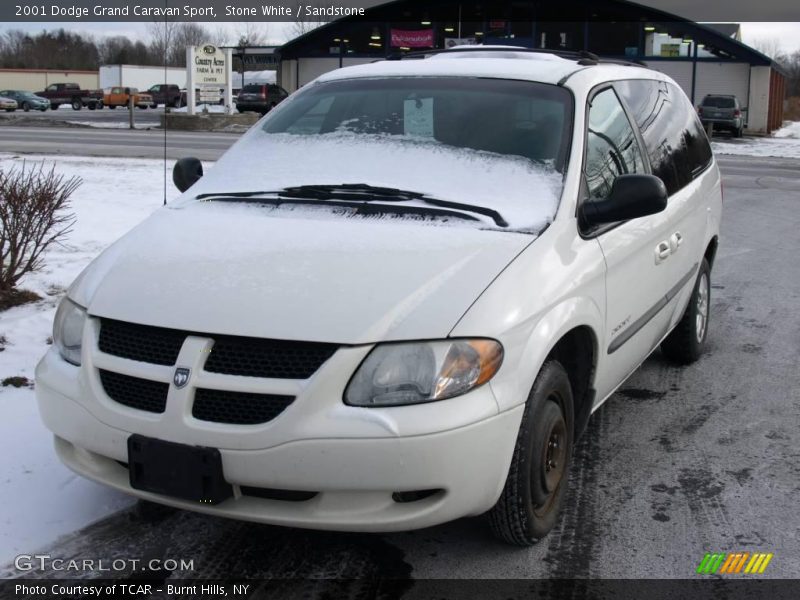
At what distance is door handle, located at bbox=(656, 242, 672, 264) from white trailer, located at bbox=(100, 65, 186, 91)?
205 feet

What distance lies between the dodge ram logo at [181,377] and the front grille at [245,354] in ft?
0.20

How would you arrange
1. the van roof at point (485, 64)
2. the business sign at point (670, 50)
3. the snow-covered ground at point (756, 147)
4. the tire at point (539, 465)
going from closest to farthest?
the tire at point (539, 465), the van roof at point (485, 64), the snow-covered ground at point (756, 147), the business sign at point (670, 50)

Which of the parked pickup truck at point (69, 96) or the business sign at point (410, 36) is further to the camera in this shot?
the parked pickup truck at point (69, 96)

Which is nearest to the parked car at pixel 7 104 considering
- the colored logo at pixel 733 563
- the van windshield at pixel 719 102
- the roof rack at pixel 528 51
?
the van windshield at pixel 719 102

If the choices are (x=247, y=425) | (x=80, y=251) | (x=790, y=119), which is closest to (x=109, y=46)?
(x=790, y=119)

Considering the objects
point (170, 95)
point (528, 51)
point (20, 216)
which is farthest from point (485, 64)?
point (170, 95)

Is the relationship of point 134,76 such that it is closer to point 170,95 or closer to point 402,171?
point 170,95

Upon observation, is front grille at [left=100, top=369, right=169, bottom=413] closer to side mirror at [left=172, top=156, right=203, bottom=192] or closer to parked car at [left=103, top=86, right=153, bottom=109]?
side mirror at [left=172, top=156, right=203, bottom=192]

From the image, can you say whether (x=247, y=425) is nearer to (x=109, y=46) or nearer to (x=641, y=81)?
(x=641, y=81)

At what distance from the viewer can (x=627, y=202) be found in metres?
3.64

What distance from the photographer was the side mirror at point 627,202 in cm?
365

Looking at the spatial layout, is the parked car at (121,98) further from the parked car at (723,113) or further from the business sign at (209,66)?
the parked car at (723,113)

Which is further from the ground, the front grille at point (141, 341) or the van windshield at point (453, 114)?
the van windshield at point (453, 114)

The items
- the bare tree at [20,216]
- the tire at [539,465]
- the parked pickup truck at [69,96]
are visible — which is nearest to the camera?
the tire at [539,465]
